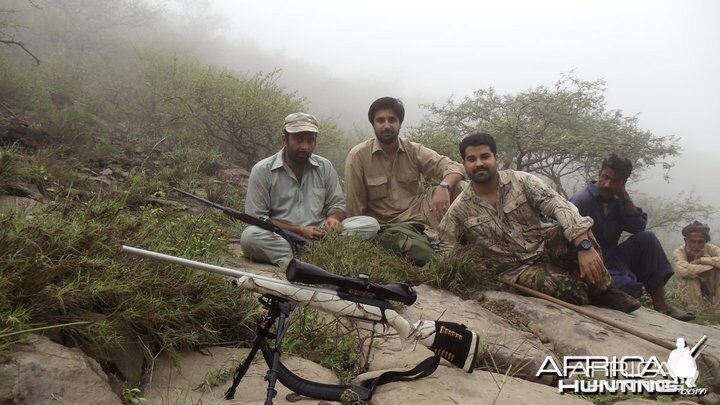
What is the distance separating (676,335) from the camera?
363cm

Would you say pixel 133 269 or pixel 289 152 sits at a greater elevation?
pixel 289 152

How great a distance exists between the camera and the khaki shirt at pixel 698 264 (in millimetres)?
7086

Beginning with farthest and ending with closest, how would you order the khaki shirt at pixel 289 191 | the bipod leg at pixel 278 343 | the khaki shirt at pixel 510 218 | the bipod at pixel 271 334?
1. the khaki shirt at pixel 289 191
2. the khaki shirt at pixel 510 218
3. the bipod at pixel 271 334
4. the bipod leg at pixel 278 343

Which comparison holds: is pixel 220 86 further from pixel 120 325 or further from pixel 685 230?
pixel 685 230

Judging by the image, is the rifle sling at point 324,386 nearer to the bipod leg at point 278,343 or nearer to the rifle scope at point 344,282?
the bipod leg at point 278,343

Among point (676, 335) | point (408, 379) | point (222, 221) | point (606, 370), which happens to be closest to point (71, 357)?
point (408, 379)

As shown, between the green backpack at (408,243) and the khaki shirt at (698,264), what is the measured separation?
546 centimetres

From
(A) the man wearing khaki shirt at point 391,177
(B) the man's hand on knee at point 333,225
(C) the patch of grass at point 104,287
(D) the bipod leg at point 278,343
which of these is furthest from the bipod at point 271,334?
(A) the man wearing khaki shirt at point 391,177

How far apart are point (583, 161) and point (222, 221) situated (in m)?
10.8

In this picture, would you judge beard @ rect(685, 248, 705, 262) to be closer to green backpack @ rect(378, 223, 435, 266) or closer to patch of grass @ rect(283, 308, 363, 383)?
green backpack @ rect(378, 223, 435, 266)

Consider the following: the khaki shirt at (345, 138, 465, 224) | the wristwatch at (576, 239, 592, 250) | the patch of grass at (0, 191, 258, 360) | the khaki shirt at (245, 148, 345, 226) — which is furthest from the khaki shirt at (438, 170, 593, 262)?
the patch of grass at (0, 191, 258, 360)

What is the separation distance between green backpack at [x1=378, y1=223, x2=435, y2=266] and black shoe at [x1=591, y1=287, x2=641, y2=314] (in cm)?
159

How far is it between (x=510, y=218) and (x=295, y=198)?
2.21 metres

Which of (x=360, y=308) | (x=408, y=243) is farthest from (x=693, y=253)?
(x=360, y=308)
